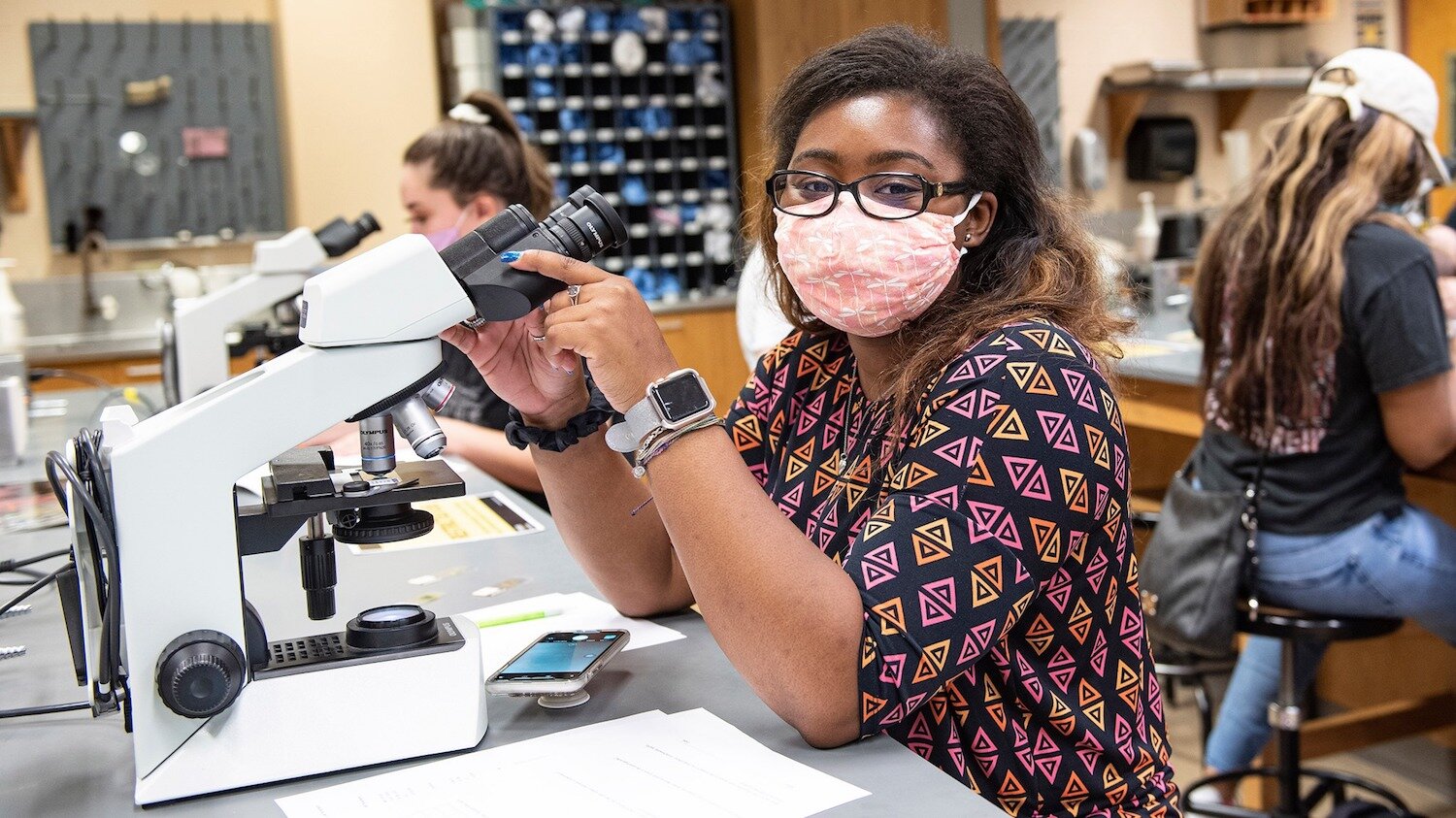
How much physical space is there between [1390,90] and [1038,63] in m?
3.99

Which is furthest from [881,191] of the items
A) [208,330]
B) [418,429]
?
[208,330]

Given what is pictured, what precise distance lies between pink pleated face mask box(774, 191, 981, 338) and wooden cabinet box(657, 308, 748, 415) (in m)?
4.25

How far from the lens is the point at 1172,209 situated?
6.63 meters

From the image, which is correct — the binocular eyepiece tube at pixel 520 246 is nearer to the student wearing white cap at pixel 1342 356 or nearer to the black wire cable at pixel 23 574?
the black wire cable at pixel 23 574

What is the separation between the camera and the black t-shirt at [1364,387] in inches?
87.0

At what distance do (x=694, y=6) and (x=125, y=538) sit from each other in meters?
5.21

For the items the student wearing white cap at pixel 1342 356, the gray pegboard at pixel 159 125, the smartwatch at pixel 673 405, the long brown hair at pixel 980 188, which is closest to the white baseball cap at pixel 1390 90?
A: the student wearing white cap at pixel 1342 356

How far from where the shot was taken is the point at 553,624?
141 centimetres

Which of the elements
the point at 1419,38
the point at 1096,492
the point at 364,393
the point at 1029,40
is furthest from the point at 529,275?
the point at 1419,38

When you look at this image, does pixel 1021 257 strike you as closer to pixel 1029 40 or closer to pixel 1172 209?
pixel 1029 40

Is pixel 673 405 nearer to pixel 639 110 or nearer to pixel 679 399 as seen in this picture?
pixel 679 399

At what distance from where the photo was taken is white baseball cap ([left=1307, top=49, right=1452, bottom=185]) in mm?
2311

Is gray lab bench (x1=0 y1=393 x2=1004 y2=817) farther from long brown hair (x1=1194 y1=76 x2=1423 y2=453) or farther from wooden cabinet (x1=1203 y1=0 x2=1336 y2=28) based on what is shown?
wooden cabinet (x1=1203 y1=0 x2=1336 y2=28)

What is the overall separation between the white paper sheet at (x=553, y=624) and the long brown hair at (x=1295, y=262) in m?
1.43
